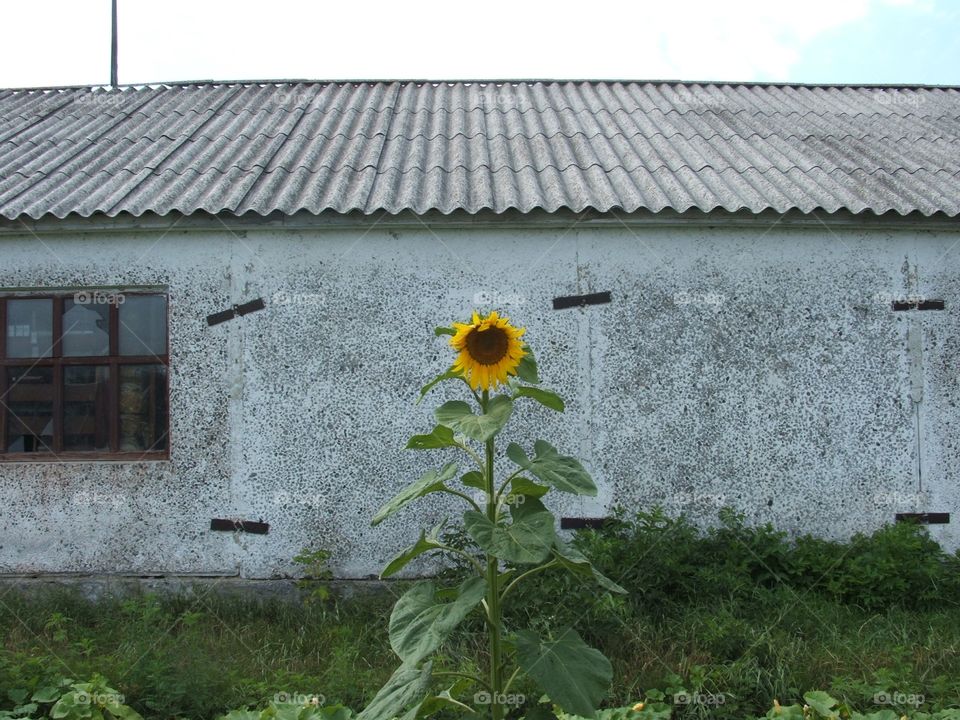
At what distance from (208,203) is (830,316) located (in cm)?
435

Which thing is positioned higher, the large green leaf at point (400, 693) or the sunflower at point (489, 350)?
the sunflower at point (489, 350)

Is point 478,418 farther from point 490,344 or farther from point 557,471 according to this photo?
point 490,344

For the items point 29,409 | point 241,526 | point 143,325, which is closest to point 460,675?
point 241,526

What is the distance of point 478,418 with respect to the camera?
2.52 m

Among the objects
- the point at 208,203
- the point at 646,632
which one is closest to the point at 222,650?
the point at 646,632

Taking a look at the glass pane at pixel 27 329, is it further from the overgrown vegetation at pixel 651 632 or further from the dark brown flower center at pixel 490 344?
the dark brown flower center at pixel 490 344

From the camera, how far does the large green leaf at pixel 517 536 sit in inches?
92.0

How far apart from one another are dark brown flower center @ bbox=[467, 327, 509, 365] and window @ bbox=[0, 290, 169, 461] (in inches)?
141

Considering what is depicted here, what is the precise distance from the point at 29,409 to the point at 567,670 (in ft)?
16.1

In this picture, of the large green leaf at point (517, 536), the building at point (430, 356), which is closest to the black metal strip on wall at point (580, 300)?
the building at point (430, 356)

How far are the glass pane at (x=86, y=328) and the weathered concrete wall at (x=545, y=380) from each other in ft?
0.80

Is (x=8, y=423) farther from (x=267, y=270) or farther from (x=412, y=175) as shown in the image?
(x=412, y=175)

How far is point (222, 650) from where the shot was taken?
4.56m

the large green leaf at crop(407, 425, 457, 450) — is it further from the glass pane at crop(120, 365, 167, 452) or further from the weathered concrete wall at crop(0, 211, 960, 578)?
the glass pane at crop(120, 365, 167, 452)
